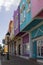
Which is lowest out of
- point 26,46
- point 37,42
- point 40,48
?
point 40,48

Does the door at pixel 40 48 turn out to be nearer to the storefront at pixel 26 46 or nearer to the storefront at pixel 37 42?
the storefront at pixel 37 42

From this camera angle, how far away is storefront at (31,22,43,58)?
30153 mm

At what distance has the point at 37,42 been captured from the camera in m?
34.2

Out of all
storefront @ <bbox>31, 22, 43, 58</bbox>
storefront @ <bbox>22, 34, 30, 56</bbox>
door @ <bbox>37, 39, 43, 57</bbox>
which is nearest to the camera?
storefront @ <bbox>31, 22, 43, 58</bbox>

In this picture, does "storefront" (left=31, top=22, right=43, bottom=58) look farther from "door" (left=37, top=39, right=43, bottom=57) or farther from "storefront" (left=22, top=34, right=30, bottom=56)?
"storefront" (left=22, top=34, right=30, bottom=56)

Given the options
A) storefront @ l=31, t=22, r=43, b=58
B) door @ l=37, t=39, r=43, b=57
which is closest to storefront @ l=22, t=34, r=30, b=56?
storefront @ l=31, t=22, r=43, b=58

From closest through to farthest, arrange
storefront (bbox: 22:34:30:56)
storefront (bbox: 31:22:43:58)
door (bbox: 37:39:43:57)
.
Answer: storefront (bbox: 31:22:43:58)
door (bbox: 37:39:43:57)
storefront (bbox: 22:34:30:56)

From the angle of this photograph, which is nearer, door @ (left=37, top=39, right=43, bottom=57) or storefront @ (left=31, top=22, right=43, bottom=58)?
storefront @ (left=31, top=22, right=43, bottom=58)

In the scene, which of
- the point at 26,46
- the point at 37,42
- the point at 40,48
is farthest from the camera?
the point at 26,46

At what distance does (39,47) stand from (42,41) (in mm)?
1993

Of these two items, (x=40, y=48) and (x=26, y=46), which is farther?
(x=26, y=46)

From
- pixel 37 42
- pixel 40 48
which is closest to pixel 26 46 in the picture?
pixel 37 42

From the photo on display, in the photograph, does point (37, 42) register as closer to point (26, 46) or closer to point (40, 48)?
point (40, 48)

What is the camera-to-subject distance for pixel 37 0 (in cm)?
2270
